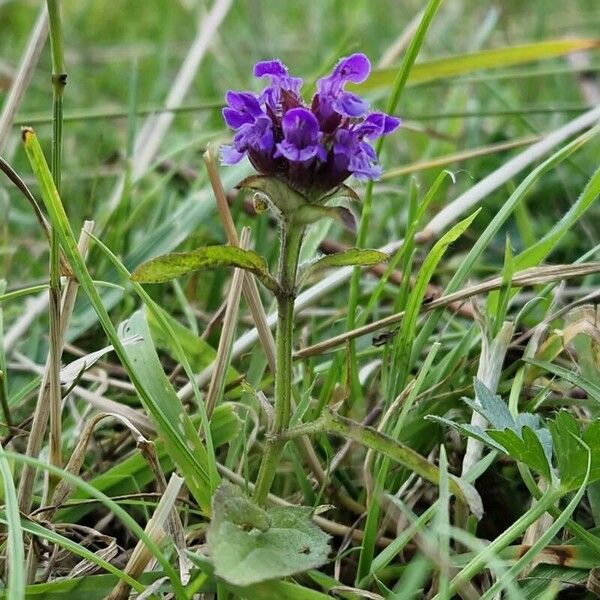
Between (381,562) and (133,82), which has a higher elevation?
(133,82)

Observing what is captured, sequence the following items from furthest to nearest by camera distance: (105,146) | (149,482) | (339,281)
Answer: (105,146) < (339,281) < (149,482)

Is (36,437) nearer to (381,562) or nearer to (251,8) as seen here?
(381,562)

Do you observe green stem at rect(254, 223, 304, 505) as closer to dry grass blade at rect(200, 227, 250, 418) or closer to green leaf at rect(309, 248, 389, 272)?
green leaf at rect(309, 248, 389, 272)

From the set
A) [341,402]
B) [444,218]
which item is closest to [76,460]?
[341,402]

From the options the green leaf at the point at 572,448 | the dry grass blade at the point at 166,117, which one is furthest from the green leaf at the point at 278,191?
the dry grass blade at the point at 166,117

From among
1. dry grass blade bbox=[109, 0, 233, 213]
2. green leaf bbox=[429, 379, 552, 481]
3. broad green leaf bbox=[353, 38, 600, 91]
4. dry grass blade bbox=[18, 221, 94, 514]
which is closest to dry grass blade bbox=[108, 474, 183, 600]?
dry grass blade bbox=[18, 221, 94, 514]

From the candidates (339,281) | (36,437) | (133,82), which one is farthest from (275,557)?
(133,82)

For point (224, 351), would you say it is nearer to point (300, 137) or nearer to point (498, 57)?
point (300, 137)
